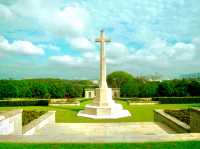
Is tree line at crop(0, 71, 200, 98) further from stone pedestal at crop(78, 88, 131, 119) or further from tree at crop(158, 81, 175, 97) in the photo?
stone pedestal at crop(78, 88, 131, 119)

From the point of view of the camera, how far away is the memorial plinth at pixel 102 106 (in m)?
16.9

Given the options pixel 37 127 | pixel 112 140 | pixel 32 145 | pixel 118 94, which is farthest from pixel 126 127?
pixel 118 94

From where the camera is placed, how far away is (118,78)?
72.2 metres

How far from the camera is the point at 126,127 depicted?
34.7 ft

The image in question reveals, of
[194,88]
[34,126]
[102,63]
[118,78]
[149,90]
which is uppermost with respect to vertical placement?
[118,78]

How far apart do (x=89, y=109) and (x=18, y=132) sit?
9.35 metres

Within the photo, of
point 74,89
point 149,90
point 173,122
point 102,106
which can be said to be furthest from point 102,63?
point 74,89

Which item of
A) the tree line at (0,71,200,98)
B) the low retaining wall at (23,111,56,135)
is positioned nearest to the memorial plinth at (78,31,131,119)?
the low retaining wall at (23,111,56,135)

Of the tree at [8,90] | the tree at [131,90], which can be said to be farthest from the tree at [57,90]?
the tree at [131,90]

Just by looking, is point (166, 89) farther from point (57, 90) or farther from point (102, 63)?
point (102, 63)

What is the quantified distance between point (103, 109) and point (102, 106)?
1.60 ft

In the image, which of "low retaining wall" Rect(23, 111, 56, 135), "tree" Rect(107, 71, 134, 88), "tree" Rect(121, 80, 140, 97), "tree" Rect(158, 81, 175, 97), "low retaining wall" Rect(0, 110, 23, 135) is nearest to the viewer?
"low retaining wall" Rect(0, 110, 23, 135)

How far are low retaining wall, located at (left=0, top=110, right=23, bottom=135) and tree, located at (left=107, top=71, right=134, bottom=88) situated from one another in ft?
194

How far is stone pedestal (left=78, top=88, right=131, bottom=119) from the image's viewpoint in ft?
55.2
